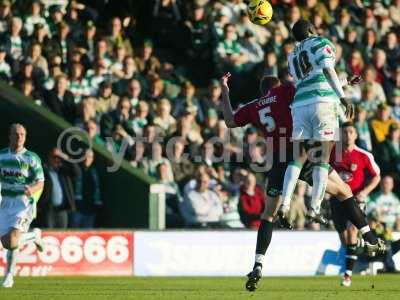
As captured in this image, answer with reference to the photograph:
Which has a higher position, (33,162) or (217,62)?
(217,62)

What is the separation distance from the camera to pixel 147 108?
21234 mm

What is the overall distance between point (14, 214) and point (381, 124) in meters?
9.32

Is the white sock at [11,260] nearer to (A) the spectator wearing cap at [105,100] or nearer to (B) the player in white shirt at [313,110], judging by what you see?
(B) the player in white shirt at [313,110]

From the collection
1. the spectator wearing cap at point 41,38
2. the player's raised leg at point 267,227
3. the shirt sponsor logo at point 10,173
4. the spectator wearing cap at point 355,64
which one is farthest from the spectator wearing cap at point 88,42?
the player's raised leg at point 267,227

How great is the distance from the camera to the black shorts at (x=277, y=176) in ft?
46.8

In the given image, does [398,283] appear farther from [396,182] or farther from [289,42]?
[289,42]

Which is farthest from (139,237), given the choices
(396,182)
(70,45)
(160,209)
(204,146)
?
(396,182)

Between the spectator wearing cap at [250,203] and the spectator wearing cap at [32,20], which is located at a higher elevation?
the spectator wearing cap at [32,20]

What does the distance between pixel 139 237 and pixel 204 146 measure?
229 centimetres

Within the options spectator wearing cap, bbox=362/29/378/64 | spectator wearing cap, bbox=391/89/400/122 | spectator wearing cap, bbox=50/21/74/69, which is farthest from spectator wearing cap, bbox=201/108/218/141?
spectator wearing cap, bbox=362/29/378/64

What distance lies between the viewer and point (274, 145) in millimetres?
14539

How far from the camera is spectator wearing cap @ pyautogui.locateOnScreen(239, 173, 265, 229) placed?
21031 millimetres

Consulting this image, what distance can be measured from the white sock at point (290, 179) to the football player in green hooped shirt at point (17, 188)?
4.06m

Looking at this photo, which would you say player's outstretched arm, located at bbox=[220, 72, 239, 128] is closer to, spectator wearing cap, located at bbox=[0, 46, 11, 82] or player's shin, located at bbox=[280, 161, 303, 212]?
player's shin, located at bbox=[280, 161, 303, 212]
